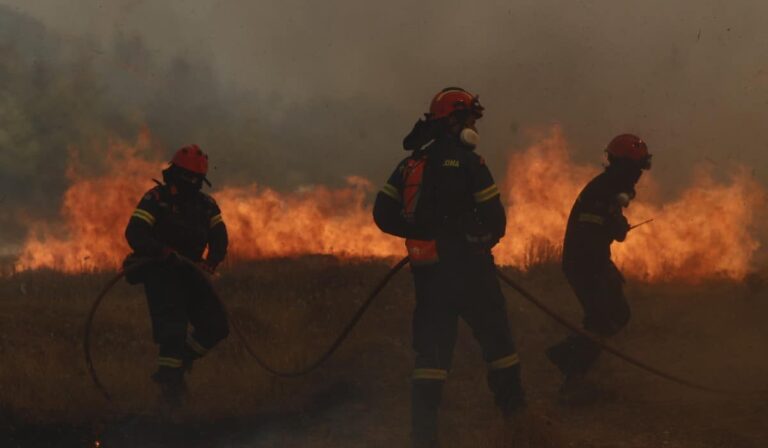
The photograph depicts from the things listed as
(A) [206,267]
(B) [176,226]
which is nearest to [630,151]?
(A) [206,267]

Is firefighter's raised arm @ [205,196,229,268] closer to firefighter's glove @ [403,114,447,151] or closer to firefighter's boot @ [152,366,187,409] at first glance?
firefighter's boot @ [152,366,187,409]

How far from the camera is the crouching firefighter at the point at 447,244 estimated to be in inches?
217

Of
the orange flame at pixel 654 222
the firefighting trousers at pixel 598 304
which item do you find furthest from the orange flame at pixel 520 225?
the firefighting trousers at pixel 598 304

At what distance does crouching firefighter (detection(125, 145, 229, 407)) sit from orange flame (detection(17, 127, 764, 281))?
274 inches

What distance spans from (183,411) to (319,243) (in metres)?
7.53

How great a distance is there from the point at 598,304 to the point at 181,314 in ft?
11.9

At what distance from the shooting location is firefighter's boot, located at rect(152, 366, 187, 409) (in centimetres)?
695

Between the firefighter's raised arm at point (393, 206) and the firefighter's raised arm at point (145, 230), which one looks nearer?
the firefighter's raised arm at point (393, 206)

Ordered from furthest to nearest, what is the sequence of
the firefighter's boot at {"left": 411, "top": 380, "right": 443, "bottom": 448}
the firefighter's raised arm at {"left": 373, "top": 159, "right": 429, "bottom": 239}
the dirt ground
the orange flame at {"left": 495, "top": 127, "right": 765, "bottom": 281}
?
1. the orange flame at {"left": 495, "top": 127, "right": 765, "bottom": 281}
2. the dirt ground
3. the firefighter's raised arm at {"left": 373, "top": 159, "right": 429, "bottom": 239}
4. the firefighter's boot at {"left": 411, "top": 380, "right": 443, "bottom": 448}

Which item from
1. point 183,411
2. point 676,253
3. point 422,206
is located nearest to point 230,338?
point 183,411

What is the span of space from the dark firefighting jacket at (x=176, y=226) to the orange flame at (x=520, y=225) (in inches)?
270

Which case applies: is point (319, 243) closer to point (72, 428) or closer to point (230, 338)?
point (230, 338)

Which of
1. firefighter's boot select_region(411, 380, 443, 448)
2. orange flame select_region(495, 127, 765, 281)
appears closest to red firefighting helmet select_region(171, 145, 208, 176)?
firefighter's boot select_region(411, 380, 443, 448)

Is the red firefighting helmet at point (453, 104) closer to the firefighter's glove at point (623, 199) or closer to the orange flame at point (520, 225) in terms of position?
the firefighter's glove at point (623, 199)
